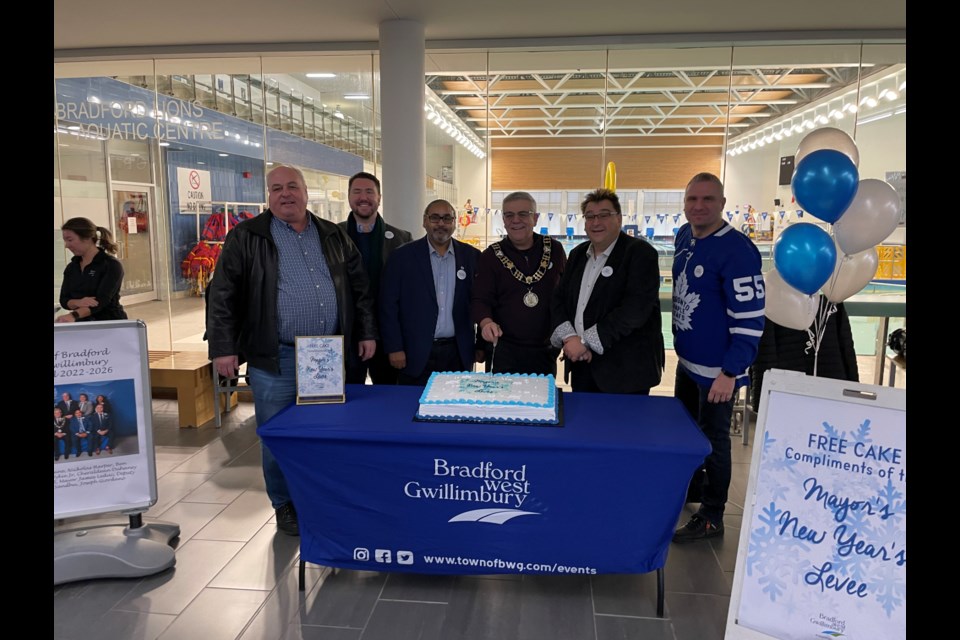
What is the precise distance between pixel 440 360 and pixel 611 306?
926 mm

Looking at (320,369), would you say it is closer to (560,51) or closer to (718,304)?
(718,304)

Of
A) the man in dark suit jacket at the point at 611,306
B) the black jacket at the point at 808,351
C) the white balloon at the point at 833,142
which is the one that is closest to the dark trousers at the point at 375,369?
the man in dark suit jacket at the point at 611,306

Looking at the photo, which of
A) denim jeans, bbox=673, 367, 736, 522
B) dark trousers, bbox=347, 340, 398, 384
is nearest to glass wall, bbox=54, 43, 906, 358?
dark trousers, bbox=347, 340, 398, 384

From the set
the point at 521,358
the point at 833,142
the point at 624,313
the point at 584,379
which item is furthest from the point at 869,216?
the point at 521,358

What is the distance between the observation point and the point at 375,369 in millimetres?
3254

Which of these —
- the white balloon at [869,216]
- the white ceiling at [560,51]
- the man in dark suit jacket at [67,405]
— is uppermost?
the white ceiling at [560,51]

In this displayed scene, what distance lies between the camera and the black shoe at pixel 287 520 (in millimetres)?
2717

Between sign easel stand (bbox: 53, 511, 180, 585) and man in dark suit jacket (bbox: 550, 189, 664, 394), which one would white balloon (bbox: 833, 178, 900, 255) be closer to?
man in dark suit jacket (bbox: 550, 189, 664, 394)

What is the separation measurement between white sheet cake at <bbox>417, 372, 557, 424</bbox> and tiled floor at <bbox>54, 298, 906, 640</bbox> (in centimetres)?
72

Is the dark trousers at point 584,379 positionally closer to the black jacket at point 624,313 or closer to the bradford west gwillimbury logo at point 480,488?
the black jacket at point 624,313

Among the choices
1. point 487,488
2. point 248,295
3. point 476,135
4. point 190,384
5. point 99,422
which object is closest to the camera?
point 487,488

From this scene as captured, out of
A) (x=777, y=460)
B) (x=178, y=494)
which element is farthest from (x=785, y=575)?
(x=178, y=494)

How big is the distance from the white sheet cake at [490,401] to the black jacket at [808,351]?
147 cm
